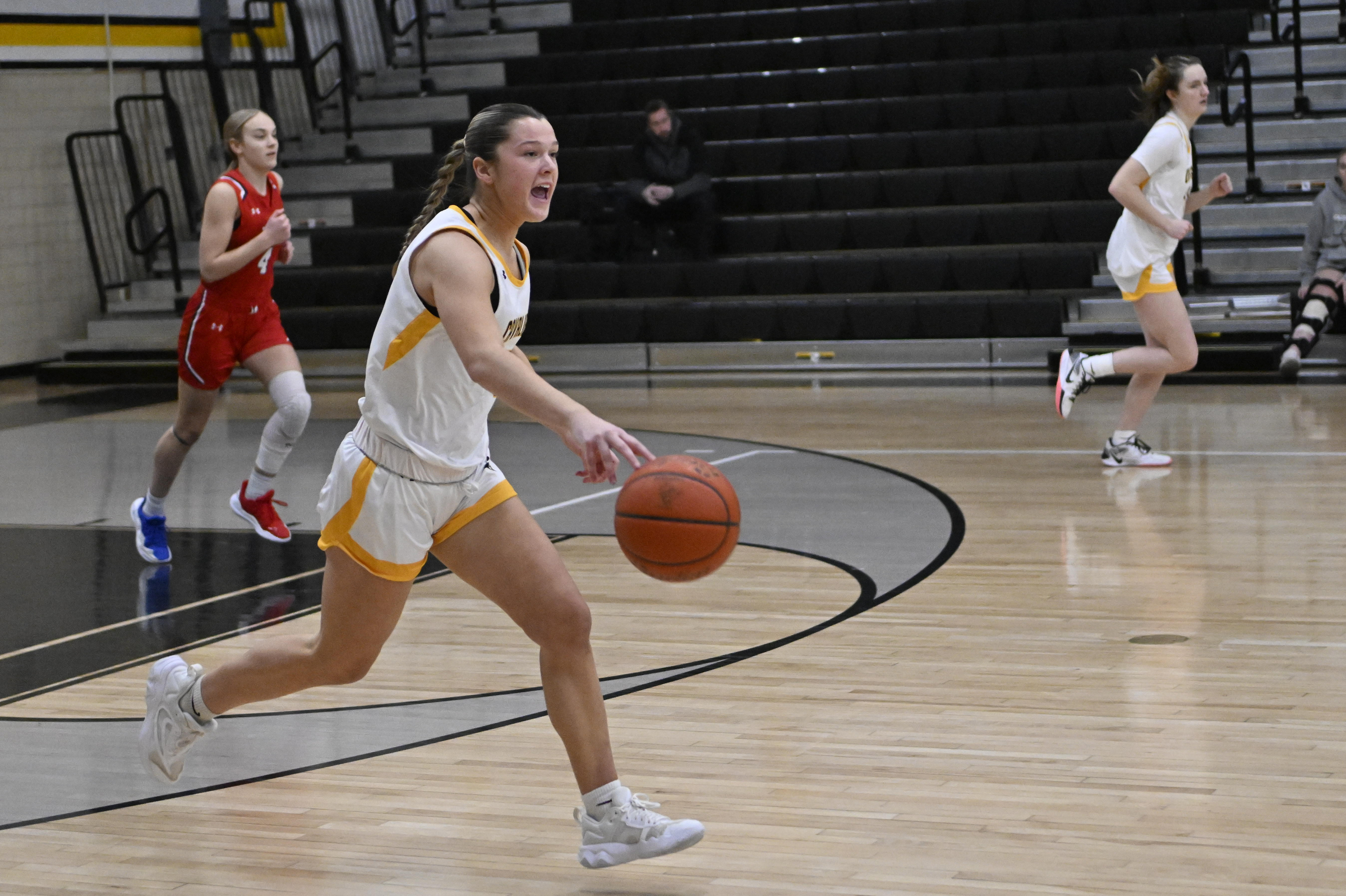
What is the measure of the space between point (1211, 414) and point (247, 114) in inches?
193

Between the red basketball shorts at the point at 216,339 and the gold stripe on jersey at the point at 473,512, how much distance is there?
2894 millimetres

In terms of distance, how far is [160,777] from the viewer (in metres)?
3.09

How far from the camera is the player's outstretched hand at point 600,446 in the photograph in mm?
2426

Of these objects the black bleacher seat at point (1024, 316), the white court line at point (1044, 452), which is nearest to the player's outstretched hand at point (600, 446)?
the white court line at point (1044, 452)

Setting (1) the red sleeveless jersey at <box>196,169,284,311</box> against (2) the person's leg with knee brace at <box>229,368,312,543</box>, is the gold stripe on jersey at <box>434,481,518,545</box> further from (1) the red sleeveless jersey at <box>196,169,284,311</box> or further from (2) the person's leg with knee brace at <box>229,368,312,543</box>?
(1) the red sleeveless jersey at <box>196,169,284,311</box>

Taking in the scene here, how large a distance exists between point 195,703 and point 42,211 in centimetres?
1055

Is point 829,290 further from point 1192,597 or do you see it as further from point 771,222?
point 1192,597

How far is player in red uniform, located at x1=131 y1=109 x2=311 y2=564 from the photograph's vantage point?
213 inches

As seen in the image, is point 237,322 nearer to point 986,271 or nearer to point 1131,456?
point 1131,456

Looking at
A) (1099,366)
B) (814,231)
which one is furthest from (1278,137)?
(1099,366)

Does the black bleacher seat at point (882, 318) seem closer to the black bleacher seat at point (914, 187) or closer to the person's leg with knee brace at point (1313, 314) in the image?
the black bleacher seat at point (914, 187)

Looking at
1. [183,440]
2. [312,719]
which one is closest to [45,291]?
[183,440]

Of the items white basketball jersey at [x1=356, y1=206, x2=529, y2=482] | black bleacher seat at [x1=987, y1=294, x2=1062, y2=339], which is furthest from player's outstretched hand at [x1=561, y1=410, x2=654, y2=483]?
black bleacher seat at [x1=987, y1=294, x2=1062, y2=339]

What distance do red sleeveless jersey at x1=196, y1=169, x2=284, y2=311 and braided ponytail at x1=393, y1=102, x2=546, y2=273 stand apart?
268cm
